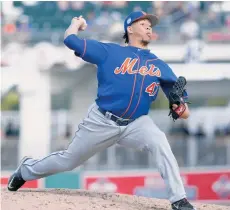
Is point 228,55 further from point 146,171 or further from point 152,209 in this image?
point 152,209

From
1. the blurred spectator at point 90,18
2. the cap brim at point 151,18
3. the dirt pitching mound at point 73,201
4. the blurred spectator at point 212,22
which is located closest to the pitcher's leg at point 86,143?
the dirt pitching mound at point 73,201

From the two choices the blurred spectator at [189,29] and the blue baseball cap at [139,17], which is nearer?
the blue baseball cap at [139,17]

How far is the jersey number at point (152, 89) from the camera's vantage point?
545 centimetres

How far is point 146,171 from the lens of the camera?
1316 centimetres

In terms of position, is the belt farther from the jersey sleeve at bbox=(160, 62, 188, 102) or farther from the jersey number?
the jersey sleeve at bbox=(160, 62, 188, 102)

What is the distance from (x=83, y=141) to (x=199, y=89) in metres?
10.7

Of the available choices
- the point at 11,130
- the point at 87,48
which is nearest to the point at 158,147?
the point at 87,48

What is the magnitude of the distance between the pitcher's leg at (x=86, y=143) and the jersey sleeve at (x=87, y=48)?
445 millimetres

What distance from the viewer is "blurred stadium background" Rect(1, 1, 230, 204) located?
13.6 metres

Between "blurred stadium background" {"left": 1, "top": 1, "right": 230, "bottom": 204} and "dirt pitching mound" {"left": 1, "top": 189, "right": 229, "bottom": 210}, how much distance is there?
7088mm

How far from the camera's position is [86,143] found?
219 inches

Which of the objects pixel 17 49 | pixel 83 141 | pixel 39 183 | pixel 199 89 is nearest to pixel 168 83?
pixel 83 141

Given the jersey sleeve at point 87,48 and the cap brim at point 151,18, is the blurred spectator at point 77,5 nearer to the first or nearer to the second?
the cap brim at point 151,18

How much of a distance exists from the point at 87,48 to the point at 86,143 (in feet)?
2.49
